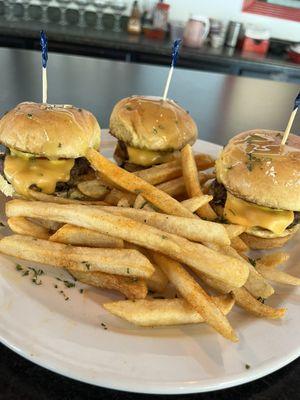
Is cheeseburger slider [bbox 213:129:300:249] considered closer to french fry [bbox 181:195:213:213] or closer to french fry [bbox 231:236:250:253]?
french fry [bbox 231:236:250:253]

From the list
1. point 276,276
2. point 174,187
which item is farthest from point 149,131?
point 276,276

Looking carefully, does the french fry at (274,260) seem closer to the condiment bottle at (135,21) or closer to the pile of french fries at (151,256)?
the pile of french fries at (151,256)

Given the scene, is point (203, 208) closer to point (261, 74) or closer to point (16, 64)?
point (16, 64)

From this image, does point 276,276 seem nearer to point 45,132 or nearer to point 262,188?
point 262,188

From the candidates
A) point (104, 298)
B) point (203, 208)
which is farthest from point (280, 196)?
point (104, 298)

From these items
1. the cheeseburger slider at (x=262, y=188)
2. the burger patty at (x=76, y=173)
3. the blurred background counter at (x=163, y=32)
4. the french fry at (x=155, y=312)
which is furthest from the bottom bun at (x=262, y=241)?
the blurred background counter at (x=163, y=32)

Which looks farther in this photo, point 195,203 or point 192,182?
point 192,182
